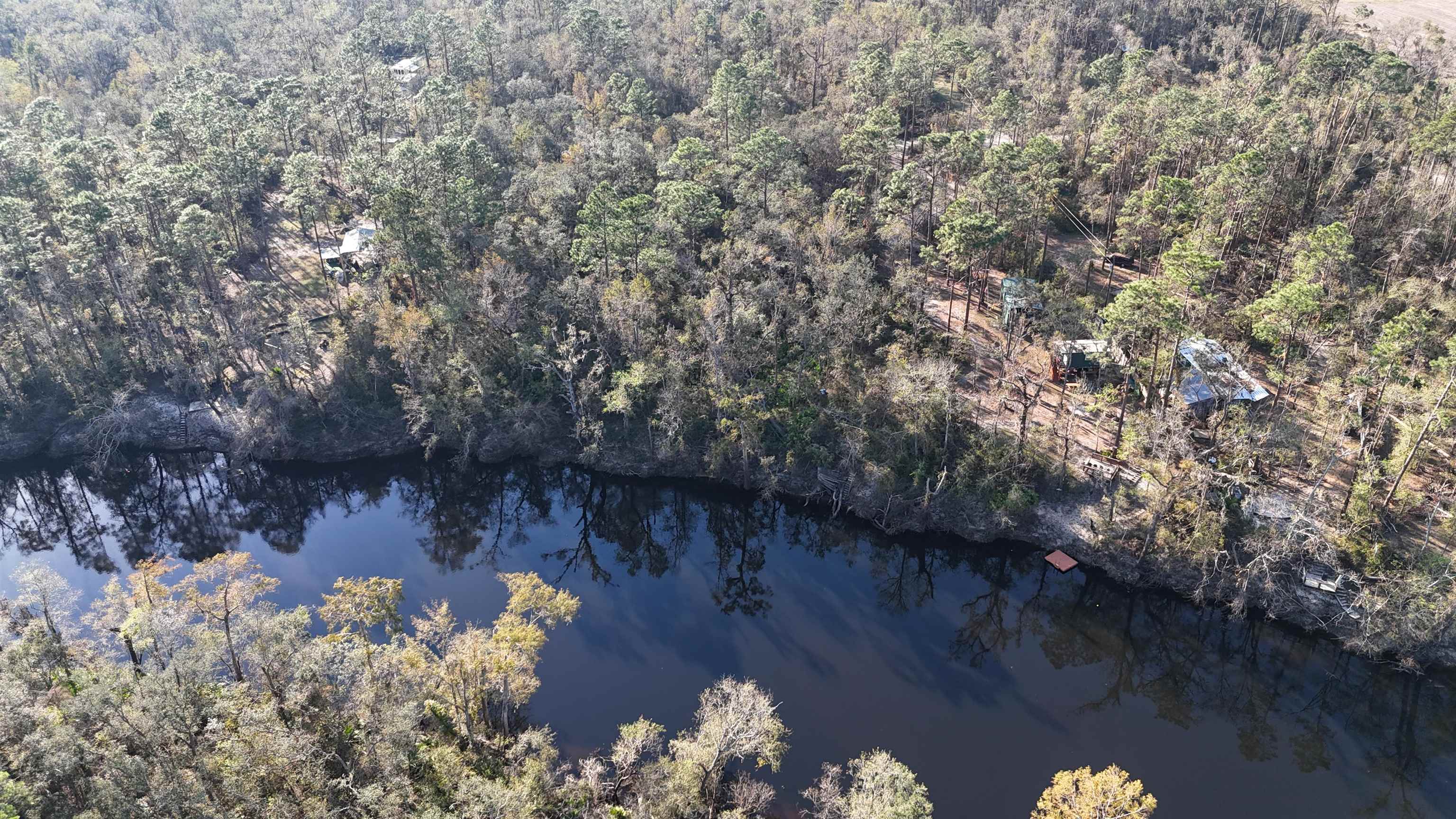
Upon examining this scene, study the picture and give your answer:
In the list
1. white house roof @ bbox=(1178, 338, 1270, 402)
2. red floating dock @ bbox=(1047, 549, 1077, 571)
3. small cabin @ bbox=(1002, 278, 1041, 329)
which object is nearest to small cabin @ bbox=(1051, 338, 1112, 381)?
small cabin @ bbox=(1002, 278, 1041, 329)

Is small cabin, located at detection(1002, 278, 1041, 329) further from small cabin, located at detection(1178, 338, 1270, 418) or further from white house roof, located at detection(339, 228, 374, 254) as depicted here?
white house roof, located at detection(339, 228, 374, 254)

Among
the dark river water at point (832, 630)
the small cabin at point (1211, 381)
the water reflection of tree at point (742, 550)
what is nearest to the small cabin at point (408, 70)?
the dark river water at point (832, 630)

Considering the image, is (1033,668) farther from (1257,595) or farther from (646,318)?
(646,318)

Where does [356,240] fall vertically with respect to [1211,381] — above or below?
above

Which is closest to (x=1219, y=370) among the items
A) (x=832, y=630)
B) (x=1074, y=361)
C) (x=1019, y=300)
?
(x=1074, y=361)

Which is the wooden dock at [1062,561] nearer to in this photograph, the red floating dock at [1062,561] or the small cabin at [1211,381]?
the red floating dock at [1062,561]

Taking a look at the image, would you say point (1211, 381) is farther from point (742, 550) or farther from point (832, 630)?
point (742, 550)
